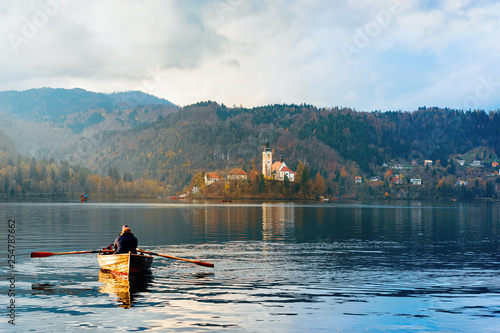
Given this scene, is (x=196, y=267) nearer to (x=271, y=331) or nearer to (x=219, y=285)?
(x=219, y=285)

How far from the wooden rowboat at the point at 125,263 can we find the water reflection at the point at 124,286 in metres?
0.39

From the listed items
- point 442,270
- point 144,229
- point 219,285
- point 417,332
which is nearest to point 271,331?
point 417,332

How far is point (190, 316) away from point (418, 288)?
51.8ft

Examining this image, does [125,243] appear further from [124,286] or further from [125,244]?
[124,286]

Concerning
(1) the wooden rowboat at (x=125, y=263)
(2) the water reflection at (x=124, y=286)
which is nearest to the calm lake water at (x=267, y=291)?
(2) the water reflection at (x=124, y=286)

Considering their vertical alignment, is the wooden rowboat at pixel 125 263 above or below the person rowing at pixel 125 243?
below

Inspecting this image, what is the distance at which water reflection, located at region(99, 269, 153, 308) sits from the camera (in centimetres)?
2955

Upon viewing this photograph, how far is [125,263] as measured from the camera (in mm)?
35938

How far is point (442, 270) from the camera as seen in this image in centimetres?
4128

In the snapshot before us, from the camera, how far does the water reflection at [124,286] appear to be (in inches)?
1163

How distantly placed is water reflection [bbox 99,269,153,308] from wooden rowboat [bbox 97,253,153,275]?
388mm

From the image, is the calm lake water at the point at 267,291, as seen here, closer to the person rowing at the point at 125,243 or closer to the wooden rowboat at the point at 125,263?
the wooden rowboat at the point at 125,263

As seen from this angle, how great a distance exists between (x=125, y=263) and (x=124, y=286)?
2.64 meters

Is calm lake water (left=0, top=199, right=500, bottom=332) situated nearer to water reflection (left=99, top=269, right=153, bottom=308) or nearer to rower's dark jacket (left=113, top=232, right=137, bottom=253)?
water reflection (left=99, top=269, right=153, bottom=308)
